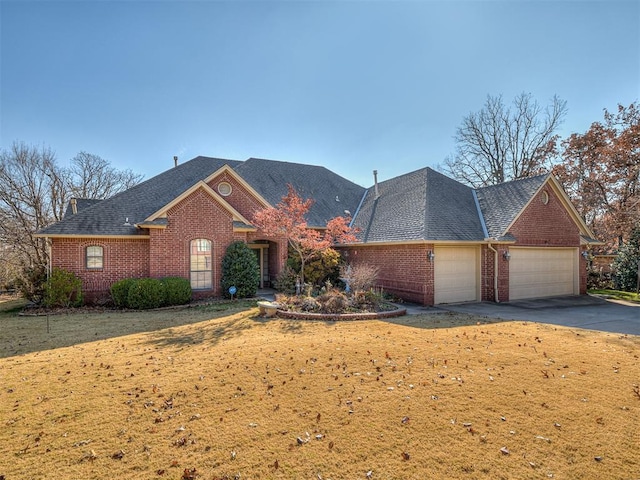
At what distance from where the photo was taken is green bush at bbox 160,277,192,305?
13539mm

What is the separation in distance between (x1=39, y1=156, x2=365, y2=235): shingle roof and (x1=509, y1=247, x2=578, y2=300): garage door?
32.4 ft

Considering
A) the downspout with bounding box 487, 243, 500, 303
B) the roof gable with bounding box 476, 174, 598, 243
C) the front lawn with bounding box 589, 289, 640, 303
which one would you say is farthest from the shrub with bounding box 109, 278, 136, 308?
the front lawn with bounding box 589, 289, 640, 303

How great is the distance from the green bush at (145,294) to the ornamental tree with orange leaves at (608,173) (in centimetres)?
2533

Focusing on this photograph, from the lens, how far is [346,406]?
4.72 metres

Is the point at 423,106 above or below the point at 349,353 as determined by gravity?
above

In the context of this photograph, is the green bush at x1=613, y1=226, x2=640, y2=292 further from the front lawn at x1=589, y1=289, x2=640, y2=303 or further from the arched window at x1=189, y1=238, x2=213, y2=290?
the arched window at x1=189, y1=238, x2=213, y2=290

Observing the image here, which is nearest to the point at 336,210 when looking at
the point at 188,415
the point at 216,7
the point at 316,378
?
the point at 216,7

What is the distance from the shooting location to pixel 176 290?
44.9 ft

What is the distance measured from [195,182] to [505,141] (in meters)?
28.4

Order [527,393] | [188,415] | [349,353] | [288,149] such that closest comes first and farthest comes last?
[188,415] → [527,393] → [349,353] → [288,149]

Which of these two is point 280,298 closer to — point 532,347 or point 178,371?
point 178,371

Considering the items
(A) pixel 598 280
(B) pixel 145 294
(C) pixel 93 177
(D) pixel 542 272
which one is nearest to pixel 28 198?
(C) pixel 93 177

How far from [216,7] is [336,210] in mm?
11827

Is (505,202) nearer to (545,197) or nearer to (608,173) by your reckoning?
(545,197)
